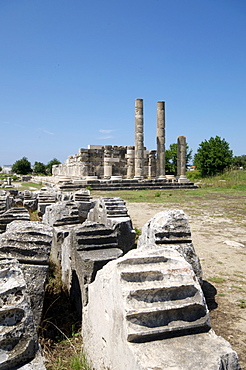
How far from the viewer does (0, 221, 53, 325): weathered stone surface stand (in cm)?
278

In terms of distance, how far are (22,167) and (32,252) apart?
5730 centimetres

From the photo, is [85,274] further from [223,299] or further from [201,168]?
[201,168]

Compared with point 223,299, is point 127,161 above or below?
above

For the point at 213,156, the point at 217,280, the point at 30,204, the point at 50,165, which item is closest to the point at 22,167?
the point at 50,165

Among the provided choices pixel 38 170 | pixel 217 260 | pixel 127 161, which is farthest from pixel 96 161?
pixel 38 170

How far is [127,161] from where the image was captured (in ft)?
89.2

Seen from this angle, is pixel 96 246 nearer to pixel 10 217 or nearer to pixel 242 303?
pixel 242 303

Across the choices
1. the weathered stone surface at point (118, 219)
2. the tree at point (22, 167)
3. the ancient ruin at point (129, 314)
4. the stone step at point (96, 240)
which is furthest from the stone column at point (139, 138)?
the tree at point (22, 167)

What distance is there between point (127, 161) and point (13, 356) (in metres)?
25.7

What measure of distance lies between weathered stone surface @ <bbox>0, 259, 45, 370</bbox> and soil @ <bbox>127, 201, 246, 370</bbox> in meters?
1.65

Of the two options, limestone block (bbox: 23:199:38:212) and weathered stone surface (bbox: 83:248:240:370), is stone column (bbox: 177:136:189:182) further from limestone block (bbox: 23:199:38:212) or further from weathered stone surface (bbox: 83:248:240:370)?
weathered stone surface (bbox: 83:248:240:370)

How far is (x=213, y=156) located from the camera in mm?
38969

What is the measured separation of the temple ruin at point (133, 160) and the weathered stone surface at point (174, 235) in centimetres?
2078

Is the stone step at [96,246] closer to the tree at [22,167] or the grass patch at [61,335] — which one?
the grass patch at [61,335]
